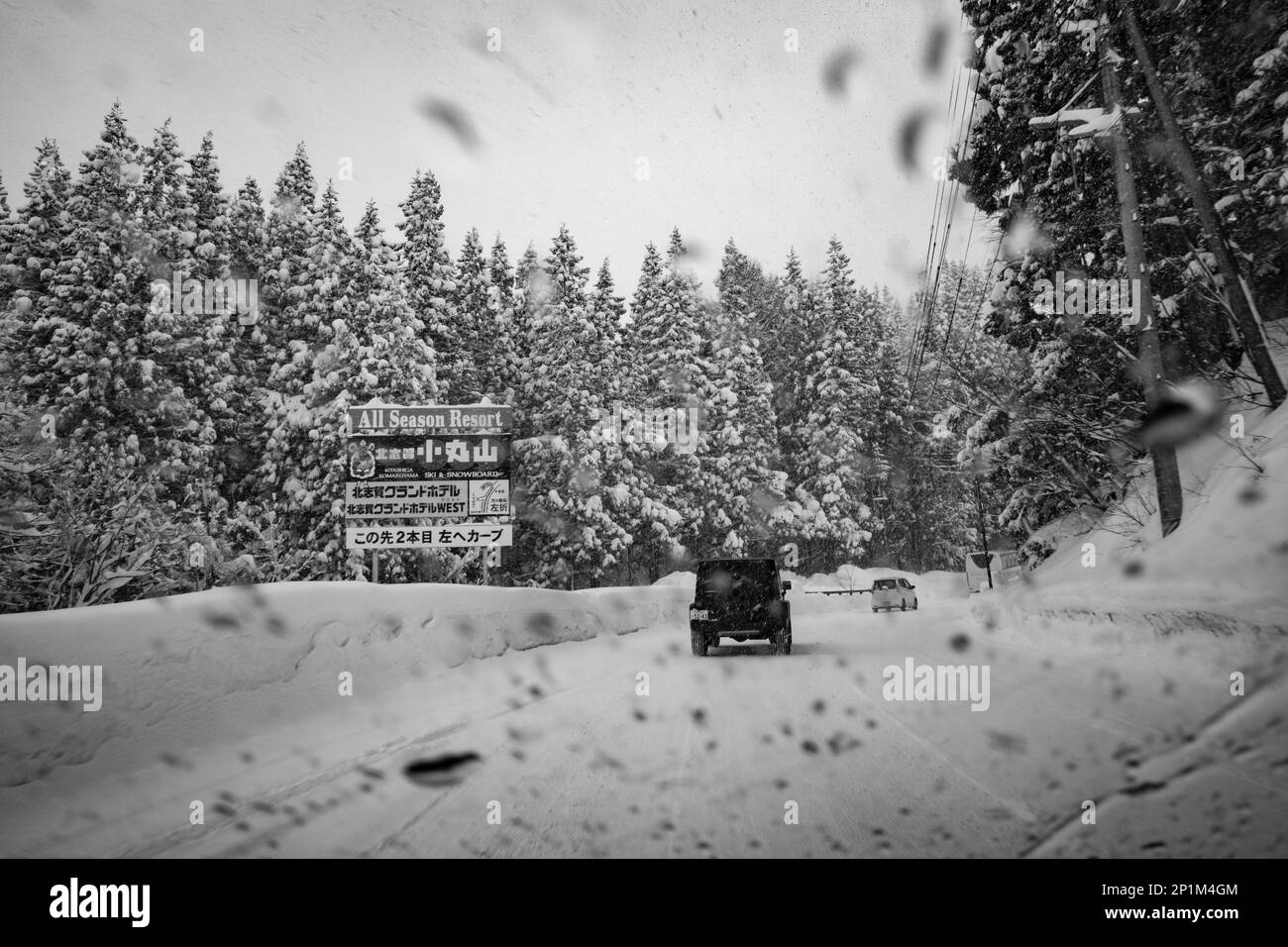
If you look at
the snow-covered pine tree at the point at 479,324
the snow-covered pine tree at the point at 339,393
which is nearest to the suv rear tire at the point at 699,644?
the snow-covered pine tree at the point at 339,393

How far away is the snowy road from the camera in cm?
378

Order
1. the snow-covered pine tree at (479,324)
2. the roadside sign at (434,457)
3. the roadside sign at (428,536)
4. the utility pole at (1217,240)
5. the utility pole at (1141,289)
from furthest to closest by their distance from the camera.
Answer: the snow-covered pine tree at (479,324) → the roadside sign at (434,457) → the roadside sign at (428,536) → the utility pole at (1141,289) → the utility pole at (1217,240)

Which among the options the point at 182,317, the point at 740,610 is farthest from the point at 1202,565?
the point at 182,317

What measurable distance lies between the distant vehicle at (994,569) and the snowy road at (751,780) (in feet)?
83.7

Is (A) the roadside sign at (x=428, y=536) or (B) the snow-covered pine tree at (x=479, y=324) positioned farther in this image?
(B) the snow-covered pine tree at (x=479, y=324)

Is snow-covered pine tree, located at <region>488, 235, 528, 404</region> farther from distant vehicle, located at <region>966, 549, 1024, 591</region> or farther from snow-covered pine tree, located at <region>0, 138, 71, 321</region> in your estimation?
distant vehicle, located at <region>966, 549, 1024, 591</region>

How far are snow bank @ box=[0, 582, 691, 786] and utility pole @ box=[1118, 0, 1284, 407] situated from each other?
1385cm

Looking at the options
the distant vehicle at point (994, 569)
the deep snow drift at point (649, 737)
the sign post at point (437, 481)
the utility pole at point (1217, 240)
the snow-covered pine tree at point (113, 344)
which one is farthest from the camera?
the distant vehicle at point (994, 569)

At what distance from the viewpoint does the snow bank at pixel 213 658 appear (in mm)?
4961

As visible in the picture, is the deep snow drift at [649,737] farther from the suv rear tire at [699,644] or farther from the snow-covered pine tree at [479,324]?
the snow-covered pine tree at [479,324]

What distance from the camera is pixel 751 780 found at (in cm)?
511

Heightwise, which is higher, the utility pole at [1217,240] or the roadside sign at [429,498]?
the utility pole at [1217,240]

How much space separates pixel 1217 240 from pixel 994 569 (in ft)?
96.1

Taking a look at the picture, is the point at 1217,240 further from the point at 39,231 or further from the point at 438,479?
the point at 39,231
